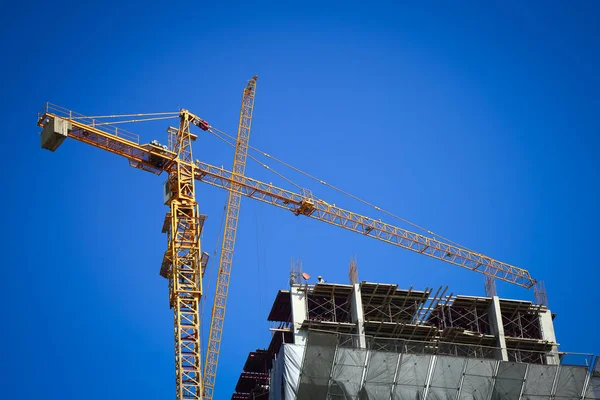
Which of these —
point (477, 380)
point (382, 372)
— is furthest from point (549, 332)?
point (382, 372)

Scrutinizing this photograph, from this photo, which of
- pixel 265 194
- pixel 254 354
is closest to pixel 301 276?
pixel 254 354

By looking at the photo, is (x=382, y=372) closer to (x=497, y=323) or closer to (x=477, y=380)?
(x=477, y=380)

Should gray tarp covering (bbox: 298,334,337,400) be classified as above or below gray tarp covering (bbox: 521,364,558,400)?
below

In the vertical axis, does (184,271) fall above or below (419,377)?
above

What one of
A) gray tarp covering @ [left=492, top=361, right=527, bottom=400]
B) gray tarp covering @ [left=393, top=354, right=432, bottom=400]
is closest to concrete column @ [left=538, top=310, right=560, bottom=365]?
gray tarp covering @ [left=492, top=361, right=527, bottom=400]

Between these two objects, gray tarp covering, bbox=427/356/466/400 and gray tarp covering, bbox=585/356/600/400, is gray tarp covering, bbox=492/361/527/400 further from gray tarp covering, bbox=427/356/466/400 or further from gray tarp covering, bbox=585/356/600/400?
gray tarp covering, bbox=585/356/600/400

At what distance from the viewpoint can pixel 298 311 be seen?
83.4 metres

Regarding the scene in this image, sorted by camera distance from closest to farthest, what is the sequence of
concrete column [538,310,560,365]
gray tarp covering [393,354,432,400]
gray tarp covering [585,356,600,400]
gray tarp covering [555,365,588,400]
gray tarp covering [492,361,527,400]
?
gray tarp covering [393,354,432,400] < gray tarp covering [492,361,527,400] < gray tarp covering [555,365,588,400] < gray tarp covering [585,356,600,400] < concrete column [538,310,560,365]

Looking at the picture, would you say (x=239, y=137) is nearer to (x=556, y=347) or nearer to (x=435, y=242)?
(x=435, y=242)

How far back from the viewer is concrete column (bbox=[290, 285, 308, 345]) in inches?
3236

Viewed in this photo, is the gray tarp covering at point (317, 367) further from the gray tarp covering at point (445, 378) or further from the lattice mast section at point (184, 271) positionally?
the lattice mast section at point (184, 271)

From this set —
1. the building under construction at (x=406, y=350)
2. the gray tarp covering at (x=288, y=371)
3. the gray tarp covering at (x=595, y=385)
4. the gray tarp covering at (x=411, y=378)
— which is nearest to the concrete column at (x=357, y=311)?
the building under construction at (x=406, y=350)

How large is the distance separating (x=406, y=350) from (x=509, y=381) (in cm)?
687

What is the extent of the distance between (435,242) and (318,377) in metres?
50.6
